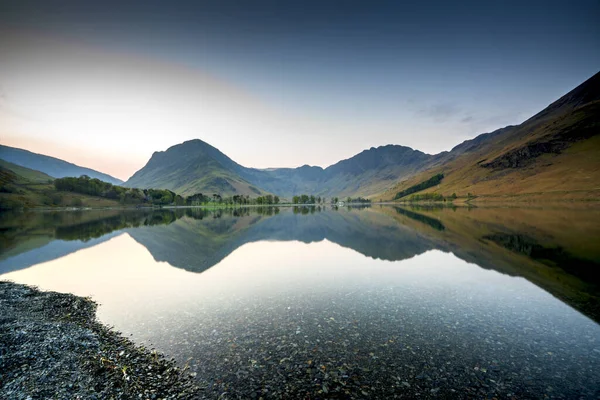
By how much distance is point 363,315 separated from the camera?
68.6 feet

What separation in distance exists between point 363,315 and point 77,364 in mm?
18055

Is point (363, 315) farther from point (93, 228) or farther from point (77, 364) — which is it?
point (93, 228)

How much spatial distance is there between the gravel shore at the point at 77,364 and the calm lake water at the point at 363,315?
4.19 feet

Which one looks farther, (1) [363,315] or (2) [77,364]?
(1) [363,315]

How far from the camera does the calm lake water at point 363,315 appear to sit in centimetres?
1293

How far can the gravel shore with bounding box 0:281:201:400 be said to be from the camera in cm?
1184

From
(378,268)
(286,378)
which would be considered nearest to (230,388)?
(286,378)

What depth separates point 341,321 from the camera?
1991 centimetres

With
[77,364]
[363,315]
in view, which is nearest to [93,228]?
[77,364]

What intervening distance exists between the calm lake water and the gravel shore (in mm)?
1277

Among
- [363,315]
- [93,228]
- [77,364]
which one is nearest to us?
[77,364]

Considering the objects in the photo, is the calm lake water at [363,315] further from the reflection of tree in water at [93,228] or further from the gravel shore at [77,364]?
the reflection of tree in water at [93,228]

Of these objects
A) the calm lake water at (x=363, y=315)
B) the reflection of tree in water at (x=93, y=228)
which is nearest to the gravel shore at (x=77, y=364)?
the calm lake water at (x=363, y=315)

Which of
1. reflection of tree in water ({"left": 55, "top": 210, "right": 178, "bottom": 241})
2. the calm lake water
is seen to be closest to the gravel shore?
the calm lake water
